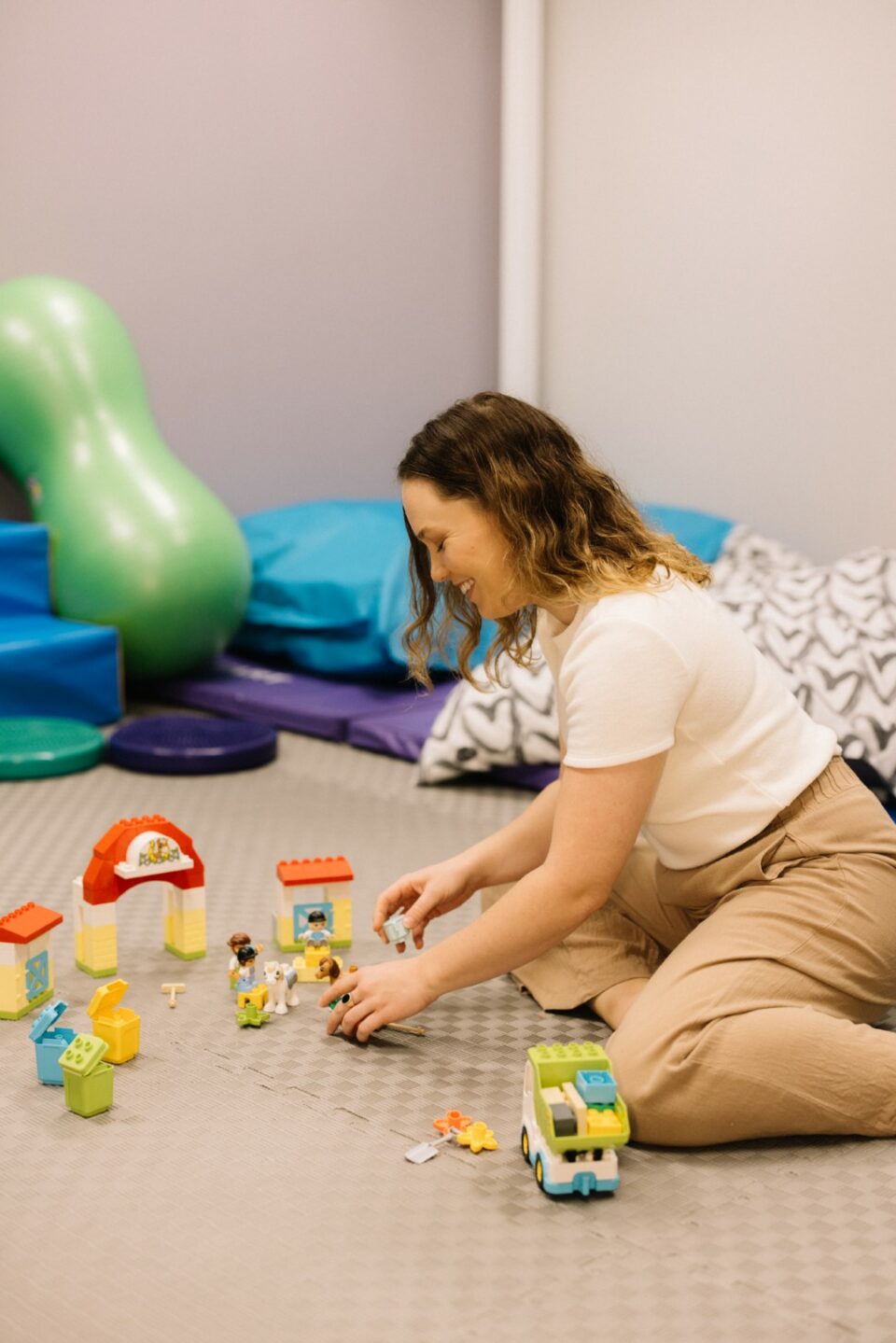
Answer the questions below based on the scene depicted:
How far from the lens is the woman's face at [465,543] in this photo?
3.89 feet

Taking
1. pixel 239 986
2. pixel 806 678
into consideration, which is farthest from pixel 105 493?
pixel 239 986

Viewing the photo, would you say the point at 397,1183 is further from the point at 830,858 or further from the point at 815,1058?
the point at 830,858

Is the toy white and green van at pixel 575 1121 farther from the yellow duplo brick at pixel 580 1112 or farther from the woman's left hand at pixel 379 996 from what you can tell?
the woman's left hand at pixel 379 996

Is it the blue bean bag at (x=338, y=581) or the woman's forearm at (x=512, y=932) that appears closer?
the woman's forearm at (x=512, y=932)

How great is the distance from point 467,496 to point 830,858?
1.45 ft

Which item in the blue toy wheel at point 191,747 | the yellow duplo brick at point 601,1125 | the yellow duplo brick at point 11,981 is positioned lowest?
the blue toy wheel at point 191,747

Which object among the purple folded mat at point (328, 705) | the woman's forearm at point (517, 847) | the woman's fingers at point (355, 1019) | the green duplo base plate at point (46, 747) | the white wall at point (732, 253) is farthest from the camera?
the white wall at point (732, 253)

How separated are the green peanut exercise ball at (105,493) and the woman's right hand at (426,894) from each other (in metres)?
1.30

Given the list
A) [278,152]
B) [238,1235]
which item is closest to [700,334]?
[278,152]

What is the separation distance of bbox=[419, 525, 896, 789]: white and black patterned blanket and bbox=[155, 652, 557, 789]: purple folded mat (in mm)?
65

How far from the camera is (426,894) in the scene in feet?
4.30

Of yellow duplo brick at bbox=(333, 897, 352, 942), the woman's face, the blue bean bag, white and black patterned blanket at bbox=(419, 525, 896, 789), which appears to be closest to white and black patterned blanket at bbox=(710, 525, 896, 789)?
white and black patterned blanket at bbox=(419, 525, 896, 789)

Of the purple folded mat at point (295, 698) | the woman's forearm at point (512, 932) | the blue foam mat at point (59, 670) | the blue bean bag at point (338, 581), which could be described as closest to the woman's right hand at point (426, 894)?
the woman's forearm at point (512, 932)

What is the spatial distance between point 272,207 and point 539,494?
2.09 meters
